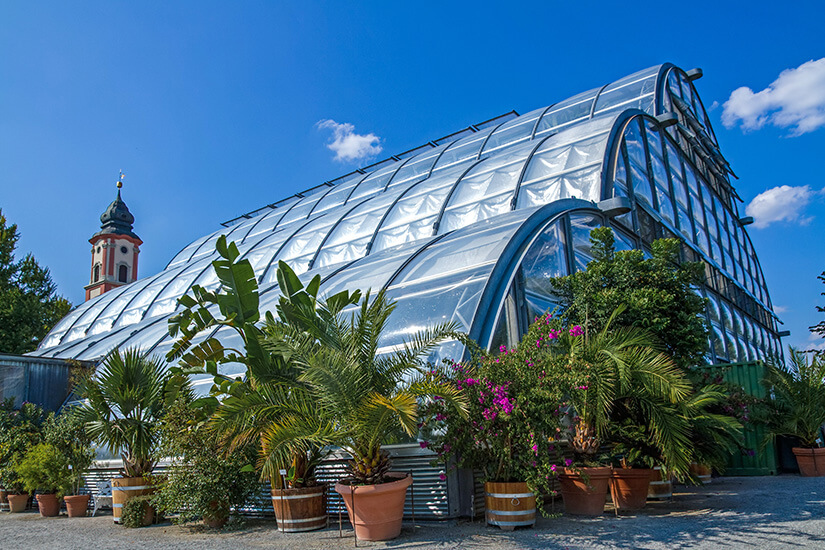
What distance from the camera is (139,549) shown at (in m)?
8.31

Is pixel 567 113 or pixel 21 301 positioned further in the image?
pixel 21 301

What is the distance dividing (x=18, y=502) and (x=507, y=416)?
1291 cm

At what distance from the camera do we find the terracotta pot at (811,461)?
46.1 ft

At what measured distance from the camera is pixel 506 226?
12734 mm

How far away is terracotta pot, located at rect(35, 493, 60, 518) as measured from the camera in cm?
1337

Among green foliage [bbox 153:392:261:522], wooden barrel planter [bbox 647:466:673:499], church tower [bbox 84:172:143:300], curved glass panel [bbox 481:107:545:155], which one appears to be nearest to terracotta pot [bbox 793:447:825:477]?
wooden barrel planter [bbox 647:466:673:499]

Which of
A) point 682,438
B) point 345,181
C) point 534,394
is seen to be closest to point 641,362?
point 682,438

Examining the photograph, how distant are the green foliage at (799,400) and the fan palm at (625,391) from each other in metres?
6.28

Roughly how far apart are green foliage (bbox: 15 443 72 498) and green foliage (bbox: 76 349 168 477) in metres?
1.72

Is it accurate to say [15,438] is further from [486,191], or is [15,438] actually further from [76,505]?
[486,191]

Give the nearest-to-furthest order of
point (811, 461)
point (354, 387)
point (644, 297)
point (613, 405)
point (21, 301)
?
point (354, 387) < point (613, 405) < point (644, 297) < point (811, 461) < point (21, 301)

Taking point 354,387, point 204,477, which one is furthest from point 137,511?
point 354,387

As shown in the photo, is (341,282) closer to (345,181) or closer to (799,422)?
(799,422)

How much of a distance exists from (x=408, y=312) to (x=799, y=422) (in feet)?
31.6
